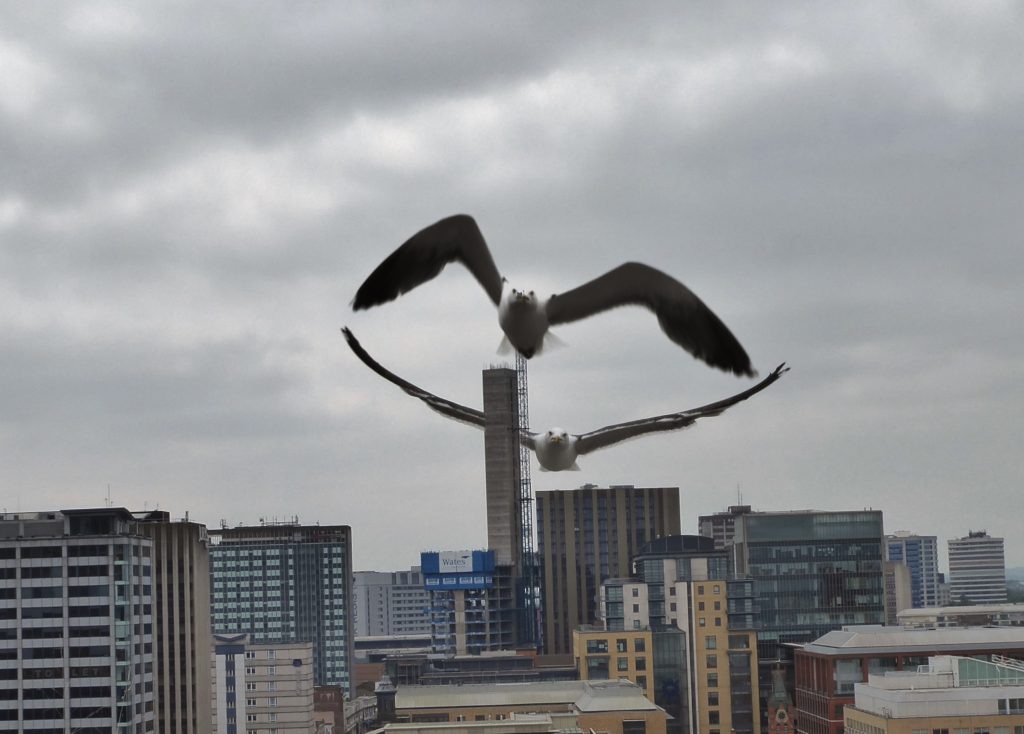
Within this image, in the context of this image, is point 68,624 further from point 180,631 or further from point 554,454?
point 554,454

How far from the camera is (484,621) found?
188m

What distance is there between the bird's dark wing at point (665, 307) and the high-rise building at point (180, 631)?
370ft

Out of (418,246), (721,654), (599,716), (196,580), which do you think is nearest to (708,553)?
(721,654)

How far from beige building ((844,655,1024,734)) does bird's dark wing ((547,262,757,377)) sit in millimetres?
72183

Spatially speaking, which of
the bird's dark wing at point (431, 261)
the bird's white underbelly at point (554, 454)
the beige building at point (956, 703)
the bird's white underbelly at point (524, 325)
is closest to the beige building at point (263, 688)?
the beige building at point (956, 703)

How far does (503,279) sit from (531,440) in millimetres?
910

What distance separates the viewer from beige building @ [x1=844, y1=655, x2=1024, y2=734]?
7444 cm

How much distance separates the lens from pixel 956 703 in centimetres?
7481

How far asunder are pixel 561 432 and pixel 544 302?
621 mm

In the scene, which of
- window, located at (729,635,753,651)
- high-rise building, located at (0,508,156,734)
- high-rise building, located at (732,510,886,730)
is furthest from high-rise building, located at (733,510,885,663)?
high-rise building, located at (0,508,156,734)

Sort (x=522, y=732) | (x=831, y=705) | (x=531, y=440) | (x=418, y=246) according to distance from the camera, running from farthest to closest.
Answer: (x=831, y=705) < (x=522, y=732) < (x=418, y=246) < (x=531, y=440)

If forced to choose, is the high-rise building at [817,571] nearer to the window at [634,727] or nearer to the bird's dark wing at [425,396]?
the window at [634,727]

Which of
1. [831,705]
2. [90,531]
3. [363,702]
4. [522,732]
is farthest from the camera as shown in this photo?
[363,702]

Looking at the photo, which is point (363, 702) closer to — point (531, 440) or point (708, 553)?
point (708, 553)
